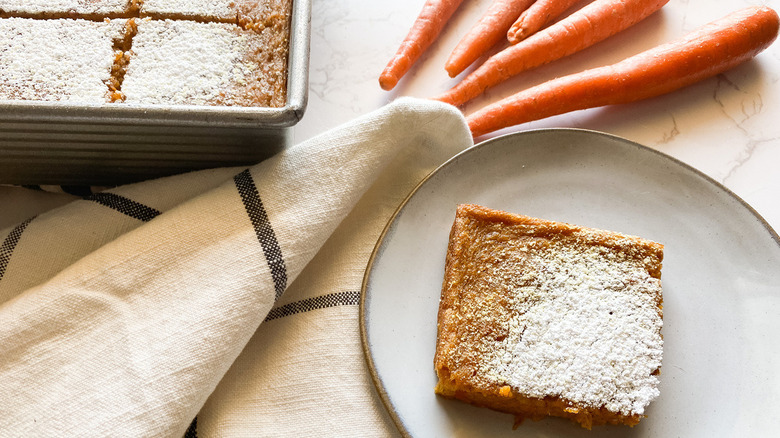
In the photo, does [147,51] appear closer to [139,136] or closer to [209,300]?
[139,136]

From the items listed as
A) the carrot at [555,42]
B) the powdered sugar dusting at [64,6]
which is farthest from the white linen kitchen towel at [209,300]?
the powdered sugar dusting at [64,6]

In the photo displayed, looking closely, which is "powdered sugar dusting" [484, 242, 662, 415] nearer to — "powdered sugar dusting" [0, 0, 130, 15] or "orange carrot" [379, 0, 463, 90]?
"orange carrot" [379, 0, 463, 90]

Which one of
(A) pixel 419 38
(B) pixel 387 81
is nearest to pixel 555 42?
(A) pixel 419 38

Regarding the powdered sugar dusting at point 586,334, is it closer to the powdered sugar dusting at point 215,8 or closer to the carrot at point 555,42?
the carrot at point 555,42

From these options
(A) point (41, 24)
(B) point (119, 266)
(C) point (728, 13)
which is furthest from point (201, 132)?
(C) point (728, 13)

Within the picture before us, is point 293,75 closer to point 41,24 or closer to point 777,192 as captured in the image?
point 41,24
